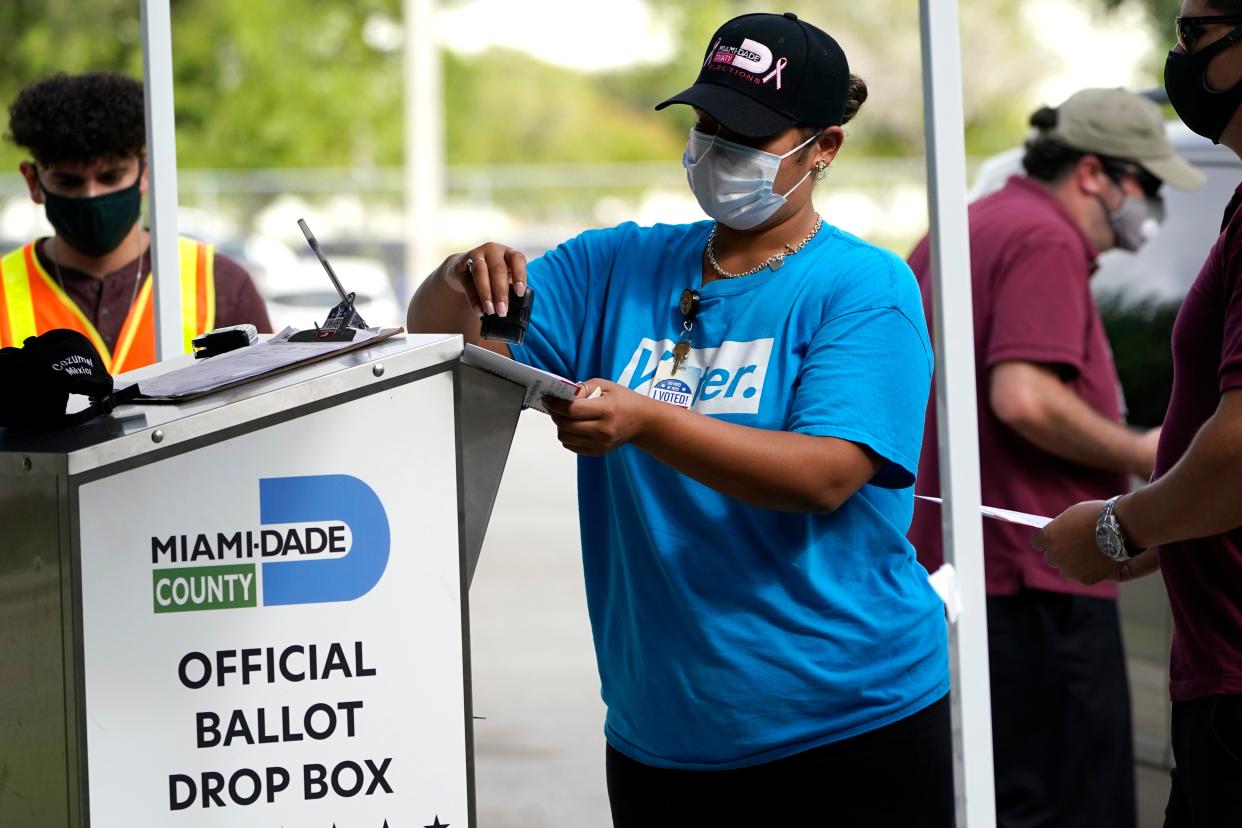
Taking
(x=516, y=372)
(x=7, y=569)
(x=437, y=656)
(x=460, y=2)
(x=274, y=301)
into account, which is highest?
(x=460, y=2)

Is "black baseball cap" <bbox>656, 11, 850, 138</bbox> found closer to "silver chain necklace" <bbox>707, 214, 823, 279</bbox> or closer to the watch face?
"silver chain necklace" <bbox>707, 214, 823, 279</bbox>

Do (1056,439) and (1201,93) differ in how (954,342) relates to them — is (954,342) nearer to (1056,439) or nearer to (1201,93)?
(1201,93)

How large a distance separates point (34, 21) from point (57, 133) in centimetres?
2382

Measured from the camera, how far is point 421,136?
58.9 feet

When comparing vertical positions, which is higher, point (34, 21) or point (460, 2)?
point (460, 2)

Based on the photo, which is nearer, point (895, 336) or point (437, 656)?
point (437, 656)

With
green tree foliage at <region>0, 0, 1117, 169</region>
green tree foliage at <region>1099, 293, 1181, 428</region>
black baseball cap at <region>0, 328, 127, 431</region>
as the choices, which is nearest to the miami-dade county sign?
black baseball cap at <region>0, 328, 127, 431</region>

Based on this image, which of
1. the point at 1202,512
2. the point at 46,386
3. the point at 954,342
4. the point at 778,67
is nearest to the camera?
the point at 46,386

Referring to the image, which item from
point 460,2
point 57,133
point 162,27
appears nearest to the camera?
point 162,27

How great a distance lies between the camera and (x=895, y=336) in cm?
207

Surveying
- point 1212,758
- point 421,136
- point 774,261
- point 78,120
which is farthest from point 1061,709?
point 421,136

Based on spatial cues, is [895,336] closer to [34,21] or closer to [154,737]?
[154,737]

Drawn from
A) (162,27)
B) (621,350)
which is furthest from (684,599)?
(162,27)

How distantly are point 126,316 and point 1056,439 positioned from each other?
6.91ft
